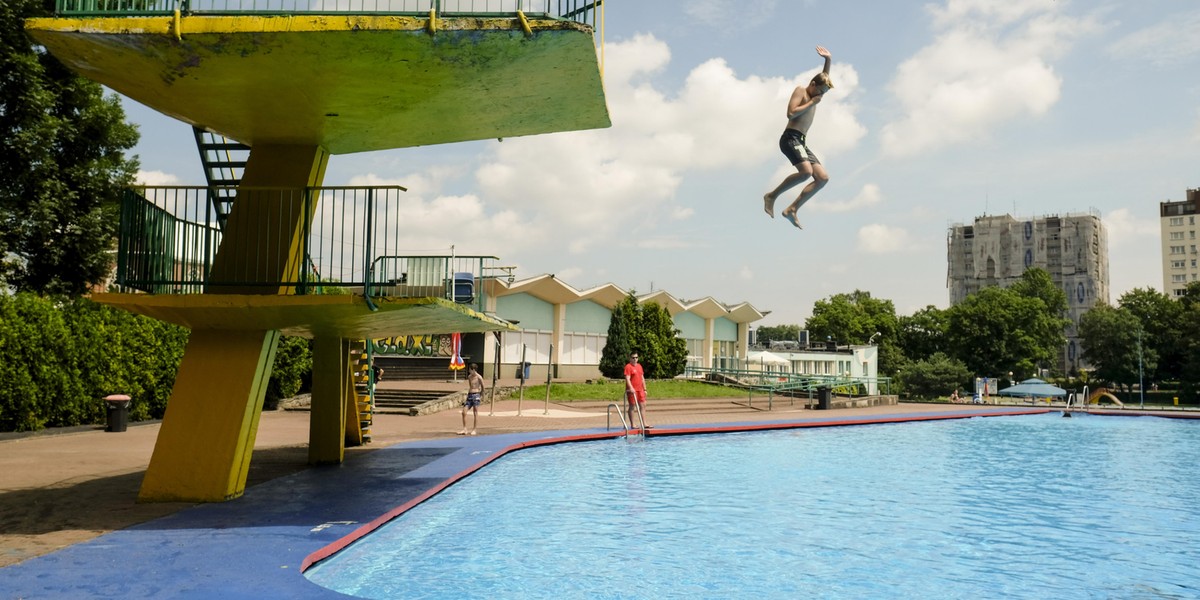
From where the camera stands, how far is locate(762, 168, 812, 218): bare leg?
1070cm

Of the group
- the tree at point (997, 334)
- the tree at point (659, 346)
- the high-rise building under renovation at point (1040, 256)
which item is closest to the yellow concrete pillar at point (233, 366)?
the tree at point (659, 346)

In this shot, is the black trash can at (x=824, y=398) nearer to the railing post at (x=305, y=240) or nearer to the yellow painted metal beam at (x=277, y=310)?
the yellow painted metal beam at (x=277, y=310)

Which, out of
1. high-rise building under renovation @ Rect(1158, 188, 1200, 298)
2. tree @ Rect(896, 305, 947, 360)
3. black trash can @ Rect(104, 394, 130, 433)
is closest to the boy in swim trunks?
black trash can @ Rect(104, 394, 130, 433)

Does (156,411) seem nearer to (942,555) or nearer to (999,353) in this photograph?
(942,555)

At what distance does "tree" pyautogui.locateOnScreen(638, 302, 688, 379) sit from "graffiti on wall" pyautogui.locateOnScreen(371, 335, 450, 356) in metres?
10.7

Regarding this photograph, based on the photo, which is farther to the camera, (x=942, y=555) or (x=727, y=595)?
(x=942, y=555)

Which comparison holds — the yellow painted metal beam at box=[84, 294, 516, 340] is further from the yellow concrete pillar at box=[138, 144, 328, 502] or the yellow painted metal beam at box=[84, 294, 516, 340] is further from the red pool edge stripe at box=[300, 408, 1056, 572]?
the red pool edge stripe at box=[300, 408, 1056, 572]

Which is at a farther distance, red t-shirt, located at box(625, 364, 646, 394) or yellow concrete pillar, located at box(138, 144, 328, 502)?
red t-shirt, located at box(625, 364, 646, 394)

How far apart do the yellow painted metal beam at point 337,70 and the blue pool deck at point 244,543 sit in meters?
4.26

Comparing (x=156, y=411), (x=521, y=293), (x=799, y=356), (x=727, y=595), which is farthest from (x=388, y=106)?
(x=799, y=356)

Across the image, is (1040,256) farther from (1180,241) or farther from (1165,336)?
(1165,336)

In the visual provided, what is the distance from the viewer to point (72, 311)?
18078 mm

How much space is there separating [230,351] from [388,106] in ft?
10.9

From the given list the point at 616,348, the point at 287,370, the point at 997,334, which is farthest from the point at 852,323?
the point at 287,370
